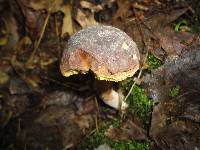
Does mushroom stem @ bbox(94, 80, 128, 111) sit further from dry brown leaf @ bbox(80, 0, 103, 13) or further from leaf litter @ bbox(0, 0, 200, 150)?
dry brown leaf @ bbox(80, 0, 103, 13)

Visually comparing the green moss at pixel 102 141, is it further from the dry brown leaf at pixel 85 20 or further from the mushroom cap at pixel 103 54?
the dry brown leaf at pixel 85 20

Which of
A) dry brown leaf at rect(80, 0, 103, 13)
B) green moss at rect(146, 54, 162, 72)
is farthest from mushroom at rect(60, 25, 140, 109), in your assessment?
dry brown leaf at rect(80, 0, 103, 13)

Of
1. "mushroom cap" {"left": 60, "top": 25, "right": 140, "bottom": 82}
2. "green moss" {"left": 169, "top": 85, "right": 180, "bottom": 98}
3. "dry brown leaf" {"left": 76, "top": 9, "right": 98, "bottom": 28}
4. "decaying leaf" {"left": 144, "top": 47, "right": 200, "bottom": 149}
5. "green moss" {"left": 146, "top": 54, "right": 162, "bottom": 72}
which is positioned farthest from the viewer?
"dry brown leaf" {"left": 76, "top": 9, "right": 98, "bottom": 28}

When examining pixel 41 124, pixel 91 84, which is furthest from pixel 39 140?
pixel 91 84

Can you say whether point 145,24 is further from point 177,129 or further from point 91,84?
point 177,129

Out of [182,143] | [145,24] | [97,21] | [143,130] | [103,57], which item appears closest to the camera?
[103,57]

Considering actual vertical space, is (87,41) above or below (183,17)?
below

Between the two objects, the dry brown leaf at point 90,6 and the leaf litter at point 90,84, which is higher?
the dry brown leaf at point 90,6

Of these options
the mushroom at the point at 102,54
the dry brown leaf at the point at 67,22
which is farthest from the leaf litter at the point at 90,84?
the mushroom at the point at 102,54
